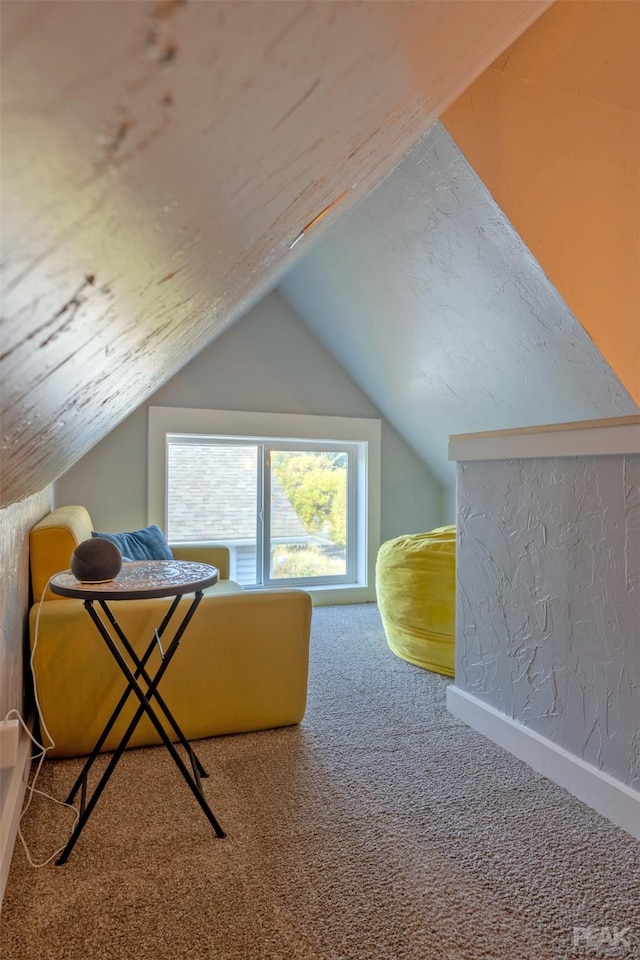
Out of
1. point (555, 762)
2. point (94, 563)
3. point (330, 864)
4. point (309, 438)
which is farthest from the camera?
point (309, 438)

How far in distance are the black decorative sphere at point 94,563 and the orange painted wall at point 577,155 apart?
5.37 ft

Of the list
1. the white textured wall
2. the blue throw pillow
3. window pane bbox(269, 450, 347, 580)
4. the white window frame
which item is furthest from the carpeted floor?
window pane bbox(269, 450, 347, 580)

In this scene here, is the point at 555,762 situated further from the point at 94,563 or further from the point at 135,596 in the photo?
the point at 94,563

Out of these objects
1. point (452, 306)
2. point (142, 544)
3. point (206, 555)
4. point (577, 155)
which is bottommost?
point (206, 555)

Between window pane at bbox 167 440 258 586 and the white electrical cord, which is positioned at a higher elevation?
window pane at bbox 167 440 258 586

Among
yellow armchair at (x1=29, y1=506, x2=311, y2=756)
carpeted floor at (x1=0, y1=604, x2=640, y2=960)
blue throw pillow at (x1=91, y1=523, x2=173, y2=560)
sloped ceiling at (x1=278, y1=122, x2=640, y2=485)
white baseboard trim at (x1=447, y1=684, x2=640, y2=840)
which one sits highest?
sloped ceiling at (x1=278, y1=122, x2=640, y2=485)

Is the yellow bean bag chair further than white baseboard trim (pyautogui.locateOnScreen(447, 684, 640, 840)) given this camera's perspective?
Yes

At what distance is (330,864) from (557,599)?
1.17 meters

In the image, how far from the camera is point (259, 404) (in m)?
Result: 4.20

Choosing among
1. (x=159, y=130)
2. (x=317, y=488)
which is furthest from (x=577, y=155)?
(x=317, y=488)

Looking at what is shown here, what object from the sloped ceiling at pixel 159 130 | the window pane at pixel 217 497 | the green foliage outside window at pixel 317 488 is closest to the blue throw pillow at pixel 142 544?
the window pane at pixel 217 497

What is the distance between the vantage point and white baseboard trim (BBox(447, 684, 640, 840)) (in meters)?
1.66

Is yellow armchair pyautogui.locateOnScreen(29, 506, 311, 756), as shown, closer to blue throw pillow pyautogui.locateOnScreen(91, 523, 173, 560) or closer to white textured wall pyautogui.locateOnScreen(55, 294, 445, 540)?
blue throw pillow pyautogui.locateOnScreen(91, 523, 173, 560)

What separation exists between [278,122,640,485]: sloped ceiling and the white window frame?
0.74 metres
